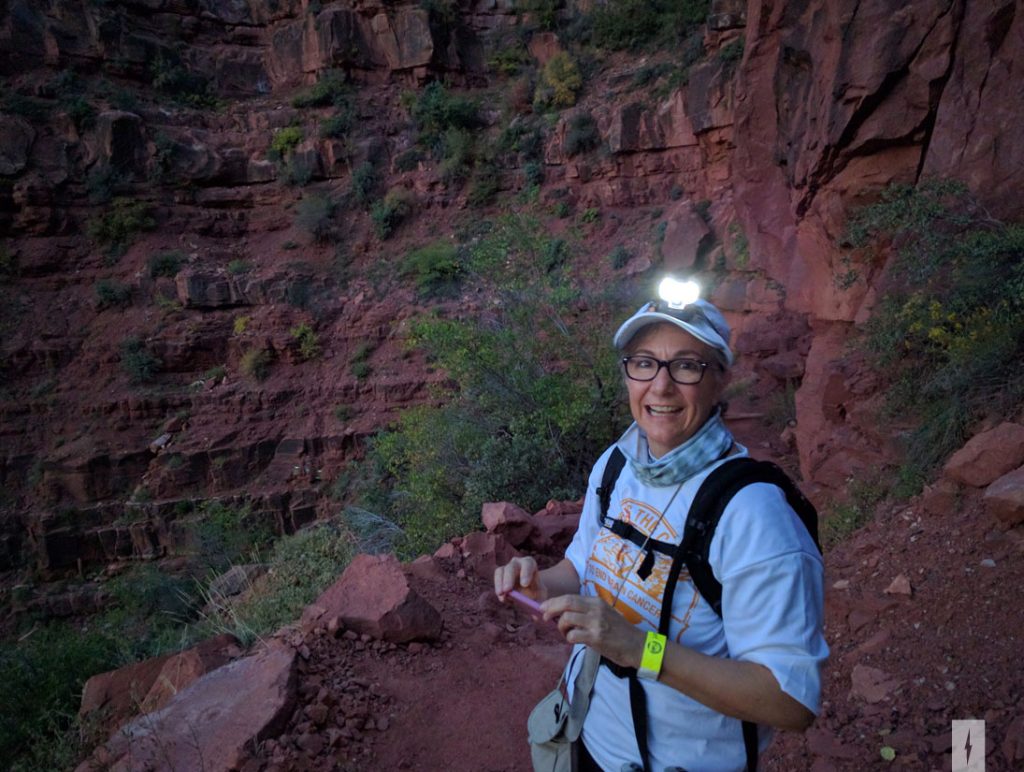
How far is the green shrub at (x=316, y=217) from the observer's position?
2139cm

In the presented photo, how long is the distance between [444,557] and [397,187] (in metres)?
19.4

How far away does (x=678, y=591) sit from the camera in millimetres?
1383

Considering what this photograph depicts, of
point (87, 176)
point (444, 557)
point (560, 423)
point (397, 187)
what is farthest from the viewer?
point (397, 187)

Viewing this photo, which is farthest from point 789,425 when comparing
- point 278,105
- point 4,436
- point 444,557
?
point 278,105

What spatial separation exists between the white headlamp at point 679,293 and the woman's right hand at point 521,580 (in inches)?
29.7

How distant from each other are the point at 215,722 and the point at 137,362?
1813 cm

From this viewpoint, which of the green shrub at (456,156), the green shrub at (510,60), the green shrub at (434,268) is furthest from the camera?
the green shrub at (510,60)

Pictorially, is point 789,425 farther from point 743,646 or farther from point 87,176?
point 87,176

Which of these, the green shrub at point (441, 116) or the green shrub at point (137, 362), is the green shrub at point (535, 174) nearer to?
the green shrub at point (441, 116)

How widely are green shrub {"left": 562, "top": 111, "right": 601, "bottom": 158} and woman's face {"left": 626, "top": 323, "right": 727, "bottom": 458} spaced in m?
20.0

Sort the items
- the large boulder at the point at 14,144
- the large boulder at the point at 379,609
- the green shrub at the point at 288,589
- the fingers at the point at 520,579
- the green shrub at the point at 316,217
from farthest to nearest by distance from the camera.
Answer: the green shrub at the point at 316,217 < the large boulder at the point at 14,144 < the green shrub at the point at 288,589 < the large boulder at the point at 379,609 < the fingers at the point at 520,579

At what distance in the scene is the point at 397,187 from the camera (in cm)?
2216

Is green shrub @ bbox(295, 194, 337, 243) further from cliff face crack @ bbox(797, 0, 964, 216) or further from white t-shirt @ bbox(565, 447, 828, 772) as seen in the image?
white t-shirt @ bbox(565, 447, 828, 772)

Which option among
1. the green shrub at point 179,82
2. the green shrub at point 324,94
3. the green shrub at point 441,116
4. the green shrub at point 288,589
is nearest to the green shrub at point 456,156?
the green shrub at point 441,116
